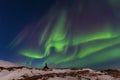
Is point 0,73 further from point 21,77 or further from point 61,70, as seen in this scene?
point 61,70

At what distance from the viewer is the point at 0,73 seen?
65.3 metres

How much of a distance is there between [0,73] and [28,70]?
694cm

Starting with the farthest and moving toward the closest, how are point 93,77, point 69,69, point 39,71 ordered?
1. point 69,69
2. point 39,71
3. point 93,77

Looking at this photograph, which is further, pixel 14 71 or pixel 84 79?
pixel 14 71

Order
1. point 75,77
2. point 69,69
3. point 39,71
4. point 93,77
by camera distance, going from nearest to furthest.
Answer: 1. point 75,77
2. point 93,77
3. point 39,71
4. point 69,69

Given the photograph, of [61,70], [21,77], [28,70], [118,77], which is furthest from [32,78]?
[118,77]

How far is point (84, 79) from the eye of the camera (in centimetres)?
5806

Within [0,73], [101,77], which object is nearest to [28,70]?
[0,73]

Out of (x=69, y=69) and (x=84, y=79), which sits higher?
(x=69, y=69)

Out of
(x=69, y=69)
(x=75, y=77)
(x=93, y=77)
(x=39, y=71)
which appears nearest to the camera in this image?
(x=75, y=77)

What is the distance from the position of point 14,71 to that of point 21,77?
480cm

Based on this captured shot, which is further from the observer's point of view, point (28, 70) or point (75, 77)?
point (28, 70)

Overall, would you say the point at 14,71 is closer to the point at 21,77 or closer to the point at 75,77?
the point at 21,77

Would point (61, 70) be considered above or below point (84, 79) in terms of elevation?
above
